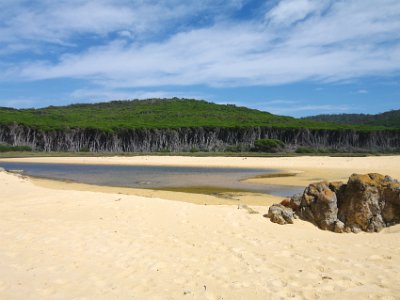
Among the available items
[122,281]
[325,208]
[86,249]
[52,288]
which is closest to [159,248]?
[86,249]

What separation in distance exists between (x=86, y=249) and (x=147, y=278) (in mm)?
1896

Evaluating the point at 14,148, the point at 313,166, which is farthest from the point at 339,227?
the point at 14,148

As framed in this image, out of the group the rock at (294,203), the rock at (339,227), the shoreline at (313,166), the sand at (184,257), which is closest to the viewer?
the sand at (184,257)

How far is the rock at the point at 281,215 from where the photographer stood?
959cm

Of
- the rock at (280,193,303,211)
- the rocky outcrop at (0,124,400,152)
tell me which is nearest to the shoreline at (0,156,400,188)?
the rock at (280,193,303,211)

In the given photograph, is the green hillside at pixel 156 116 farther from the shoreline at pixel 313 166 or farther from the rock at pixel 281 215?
the rock at pixel 281 215

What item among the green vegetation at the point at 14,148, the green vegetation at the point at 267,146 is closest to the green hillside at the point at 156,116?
the green vegetation at the point at 14,148

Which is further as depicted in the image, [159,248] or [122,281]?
[159,248]

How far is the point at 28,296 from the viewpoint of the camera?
495cm

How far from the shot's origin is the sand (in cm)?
517

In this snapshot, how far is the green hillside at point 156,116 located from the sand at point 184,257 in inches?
2946

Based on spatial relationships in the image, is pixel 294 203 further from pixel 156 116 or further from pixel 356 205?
pixel 156 116

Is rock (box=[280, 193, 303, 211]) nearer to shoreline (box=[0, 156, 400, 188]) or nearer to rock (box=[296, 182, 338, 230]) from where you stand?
rock (box=[296, 182, 338, 230])

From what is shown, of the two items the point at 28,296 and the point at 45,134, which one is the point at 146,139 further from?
the point at 28,296
